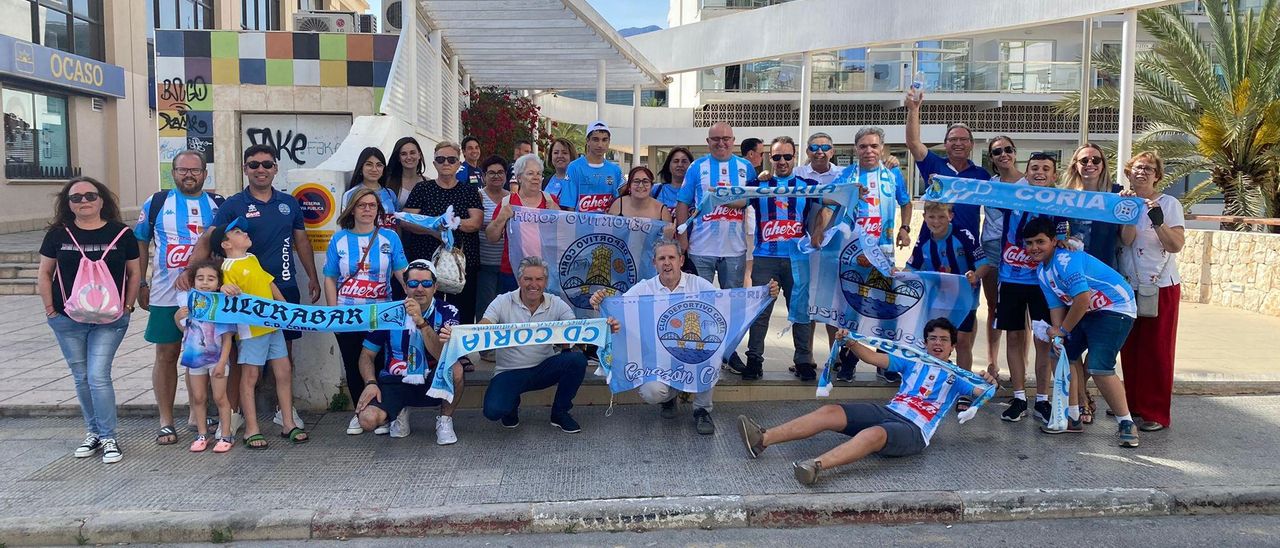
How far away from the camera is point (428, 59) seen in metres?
12.4

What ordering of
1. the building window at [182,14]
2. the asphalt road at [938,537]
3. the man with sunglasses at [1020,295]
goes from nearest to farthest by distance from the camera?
the asphalt road at [938,537] < the man with sunglasses at [1020,295] < the building window at [182,14]

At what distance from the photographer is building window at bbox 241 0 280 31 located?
93.3 ft

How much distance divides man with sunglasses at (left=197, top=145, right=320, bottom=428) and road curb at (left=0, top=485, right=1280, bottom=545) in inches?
55.3

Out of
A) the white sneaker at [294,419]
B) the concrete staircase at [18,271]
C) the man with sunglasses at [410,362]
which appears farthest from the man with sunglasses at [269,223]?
the concrete staircase at [18,271]

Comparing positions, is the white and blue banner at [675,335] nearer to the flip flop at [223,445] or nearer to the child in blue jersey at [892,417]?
the child in blue jersey at [892,417]

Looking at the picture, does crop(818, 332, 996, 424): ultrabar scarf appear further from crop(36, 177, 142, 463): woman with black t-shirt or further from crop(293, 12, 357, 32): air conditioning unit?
crop(293, 12, 357, 32): air conditioning unit

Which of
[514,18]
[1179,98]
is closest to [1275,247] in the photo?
[1179,98]

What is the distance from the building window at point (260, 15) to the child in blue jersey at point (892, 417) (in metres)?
26.6

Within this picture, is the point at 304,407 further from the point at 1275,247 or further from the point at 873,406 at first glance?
the point at 1275,247

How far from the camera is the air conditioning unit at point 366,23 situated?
1332cm

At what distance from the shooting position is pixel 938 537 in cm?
474

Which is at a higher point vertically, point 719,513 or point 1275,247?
point 1275,247

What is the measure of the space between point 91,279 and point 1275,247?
466 inches

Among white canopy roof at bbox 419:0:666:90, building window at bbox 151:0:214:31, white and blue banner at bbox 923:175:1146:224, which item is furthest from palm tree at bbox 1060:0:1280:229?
building window at bbox 151:0:214:31
